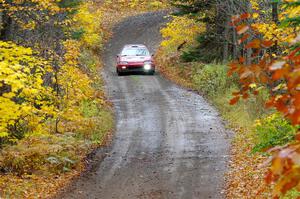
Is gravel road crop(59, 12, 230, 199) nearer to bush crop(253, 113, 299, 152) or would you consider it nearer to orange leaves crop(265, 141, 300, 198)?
bush crop(253, 113, 299, 152)

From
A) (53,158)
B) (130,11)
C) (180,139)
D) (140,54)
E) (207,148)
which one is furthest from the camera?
(130,11)

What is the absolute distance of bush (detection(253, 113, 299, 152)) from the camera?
11492mm

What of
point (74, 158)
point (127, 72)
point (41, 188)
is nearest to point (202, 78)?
point (127, 72)

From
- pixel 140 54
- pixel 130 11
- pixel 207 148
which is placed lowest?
pixel 207 148

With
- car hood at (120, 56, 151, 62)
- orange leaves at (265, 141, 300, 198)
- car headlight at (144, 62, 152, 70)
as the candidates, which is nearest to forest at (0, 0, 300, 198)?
orange leaves at (265, 141, 300, 198)

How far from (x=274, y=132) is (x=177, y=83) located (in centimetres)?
1424

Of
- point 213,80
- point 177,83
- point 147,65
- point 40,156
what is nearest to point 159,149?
point 40,156

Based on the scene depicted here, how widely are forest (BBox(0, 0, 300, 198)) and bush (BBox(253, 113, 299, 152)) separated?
4cm

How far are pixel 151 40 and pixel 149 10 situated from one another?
10.5m

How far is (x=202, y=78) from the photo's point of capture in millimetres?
24516

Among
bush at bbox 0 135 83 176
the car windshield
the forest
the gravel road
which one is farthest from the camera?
the car windshield

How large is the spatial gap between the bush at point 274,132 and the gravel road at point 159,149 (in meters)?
1.17

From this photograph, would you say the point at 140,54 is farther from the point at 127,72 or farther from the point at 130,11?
the point at 130,11

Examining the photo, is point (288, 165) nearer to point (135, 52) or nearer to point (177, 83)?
point (177, 83)
